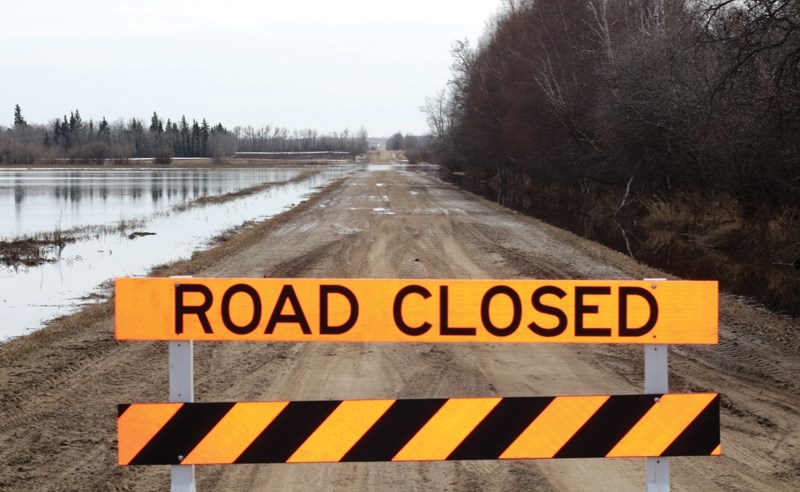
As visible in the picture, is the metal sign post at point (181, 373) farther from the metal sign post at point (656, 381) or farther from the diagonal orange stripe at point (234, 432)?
→ the metal sign post at point (656, 381)

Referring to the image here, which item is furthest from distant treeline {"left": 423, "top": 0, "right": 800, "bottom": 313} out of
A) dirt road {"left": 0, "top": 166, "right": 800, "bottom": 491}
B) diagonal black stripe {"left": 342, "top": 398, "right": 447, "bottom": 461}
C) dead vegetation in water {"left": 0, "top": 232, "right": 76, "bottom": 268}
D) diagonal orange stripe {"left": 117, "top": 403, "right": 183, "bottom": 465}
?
dead vegetation in water {"left": 0, "top": 232, "right": 76, "bottom": 268}

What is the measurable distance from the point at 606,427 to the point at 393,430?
2.94 ft

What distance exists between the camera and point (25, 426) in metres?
6.43

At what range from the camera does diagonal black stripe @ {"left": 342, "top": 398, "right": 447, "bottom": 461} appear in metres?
3.37

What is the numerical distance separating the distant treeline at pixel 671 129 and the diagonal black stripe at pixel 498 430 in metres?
11.8

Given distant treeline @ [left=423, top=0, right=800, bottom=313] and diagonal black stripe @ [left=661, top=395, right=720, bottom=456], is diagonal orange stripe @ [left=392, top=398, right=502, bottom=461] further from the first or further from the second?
distant treeline @ [left=423, top=0, right=800, bottom=313]

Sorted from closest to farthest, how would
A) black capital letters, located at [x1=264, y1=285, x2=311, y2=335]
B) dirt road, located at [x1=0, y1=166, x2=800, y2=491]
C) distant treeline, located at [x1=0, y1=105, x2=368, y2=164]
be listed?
black capital letters, located at [x1=264, y1=285, x2=311, y2=335] < dirt road, located at [x1=0, y1=166, x2=800, y2=491] < distant treeline, located at [x1=0, y1=105, x2=368, y2=164]

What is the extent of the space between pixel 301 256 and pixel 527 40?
1290 inches

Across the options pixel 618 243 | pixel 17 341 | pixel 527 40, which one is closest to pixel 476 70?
pixel 527 40

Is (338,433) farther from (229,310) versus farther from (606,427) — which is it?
(606,427)

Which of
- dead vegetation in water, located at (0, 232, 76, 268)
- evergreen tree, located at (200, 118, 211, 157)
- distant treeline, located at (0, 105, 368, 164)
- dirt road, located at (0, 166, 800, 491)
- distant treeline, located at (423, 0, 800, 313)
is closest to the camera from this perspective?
dirt road, located at (0, 166, 800, 491)

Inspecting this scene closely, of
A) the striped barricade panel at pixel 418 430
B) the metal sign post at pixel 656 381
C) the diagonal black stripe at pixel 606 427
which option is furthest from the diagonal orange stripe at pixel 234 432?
the metal sign post at pixel 656 381

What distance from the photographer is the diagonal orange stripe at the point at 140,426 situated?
11.0ft

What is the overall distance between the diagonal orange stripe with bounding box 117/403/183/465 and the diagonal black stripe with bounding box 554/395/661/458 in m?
1.65
